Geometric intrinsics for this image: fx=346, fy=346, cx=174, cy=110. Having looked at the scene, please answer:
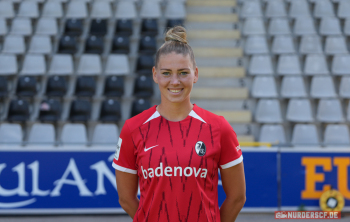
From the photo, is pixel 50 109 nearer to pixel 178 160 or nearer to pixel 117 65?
pixel 117 65

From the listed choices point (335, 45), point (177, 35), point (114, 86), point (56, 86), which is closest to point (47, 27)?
point (56, 86)

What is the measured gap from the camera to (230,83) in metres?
6.75

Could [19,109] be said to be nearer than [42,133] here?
No

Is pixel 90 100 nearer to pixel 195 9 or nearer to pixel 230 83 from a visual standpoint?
pixel 230 83

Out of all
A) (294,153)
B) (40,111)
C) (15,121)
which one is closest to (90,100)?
(40,111)

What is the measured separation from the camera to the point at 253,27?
7520mm

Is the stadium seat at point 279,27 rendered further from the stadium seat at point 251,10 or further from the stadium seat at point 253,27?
the stadium seat at point 251,10

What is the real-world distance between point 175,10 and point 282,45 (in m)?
2.49

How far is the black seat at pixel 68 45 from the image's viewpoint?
274 inches

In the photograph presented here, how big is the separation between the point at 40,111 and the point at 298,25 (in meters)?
5.54

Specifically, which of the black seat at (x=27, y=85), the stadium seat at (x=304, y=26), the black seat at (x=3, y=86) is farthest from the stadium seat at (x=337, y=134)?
the black seat at (x=3, y=86)

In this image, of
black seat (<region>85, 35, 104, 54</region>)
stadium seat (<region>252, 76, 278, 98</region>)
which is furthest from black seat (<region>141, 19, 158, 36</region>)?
stadium seat (<region>252, 76, 278, 98</region>)

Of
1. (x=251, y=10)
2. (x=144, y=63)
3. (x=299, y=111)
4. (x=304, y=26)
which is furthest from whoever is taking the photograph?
(x=251, y=10)

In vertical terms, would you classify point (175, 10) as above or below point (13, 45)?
above
